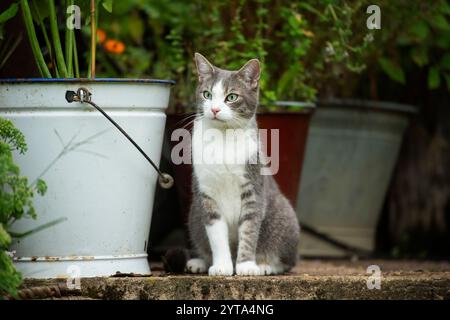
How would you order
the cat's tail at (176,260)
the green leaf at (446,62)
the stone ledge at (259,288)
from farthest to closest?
1. the green leaf at (446,62)
2. the cat's tail at (176,260)
3. the stone ledge at (259,288)

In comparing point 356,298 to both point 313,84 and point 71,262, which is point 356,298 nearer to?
point 71,262

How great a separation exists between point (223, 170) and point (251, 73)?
0.42 m

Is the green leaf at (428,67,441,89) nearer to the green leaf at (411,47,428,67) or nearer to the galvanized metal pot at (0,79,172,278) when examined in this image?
the green leaf at (411,47,428,67)

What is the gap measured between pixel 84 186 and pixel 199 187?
A: 50 centimetres

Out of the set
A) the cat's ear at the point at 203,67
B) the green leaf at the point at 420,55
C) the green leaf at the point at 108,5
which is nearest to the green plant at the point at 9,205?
the green leaf at the point at 108,5

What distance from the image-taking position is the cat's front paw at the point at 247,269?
323 centimetres

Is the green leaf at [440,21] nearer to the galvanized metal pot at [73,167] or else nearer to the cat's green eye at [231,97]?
the cat's green eye at [231,97]

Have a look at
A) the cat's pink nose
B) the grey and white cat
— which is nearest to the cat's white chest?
the grey and white cat

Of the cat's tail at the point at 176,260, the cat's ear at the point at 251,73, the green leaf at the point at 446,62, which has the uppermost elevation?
the green leaf at the point at 446,62

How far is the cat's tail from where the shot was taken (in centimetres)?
354

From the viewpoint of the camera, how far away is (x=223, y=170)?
3281mm

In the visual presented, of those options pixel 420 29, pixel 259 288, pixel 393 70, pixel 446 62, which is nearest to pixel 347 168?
pixel 393 70

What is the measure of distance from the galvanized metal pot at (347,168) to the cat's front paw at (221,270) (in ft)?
5.14

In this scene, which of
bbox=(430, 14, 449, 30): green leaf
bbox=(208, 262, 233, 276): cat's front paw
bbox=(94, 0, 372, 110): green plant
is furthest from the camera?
bbox=(430, 14, 449, 30): green leaf
